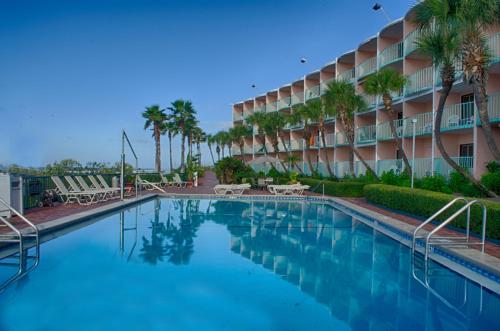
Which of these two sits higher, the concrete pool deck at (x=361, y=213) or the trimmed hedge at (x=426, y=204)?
the trimmed hedge at (x=426, y=204)

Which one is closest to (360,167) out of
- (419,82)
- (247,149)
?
(419,82)

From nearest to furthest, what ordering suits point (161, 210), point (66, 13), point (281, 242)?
point (281, 242) < point (161, 210) < point (66, 13)

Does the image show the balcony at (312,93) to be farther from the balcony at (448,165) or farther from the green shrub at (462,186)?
the green shrub at (462,186)

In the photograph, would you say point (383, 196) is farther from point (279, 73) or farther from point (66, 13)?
point (279, 73)

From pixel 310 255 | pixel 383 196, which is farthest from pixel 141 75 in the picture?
pixel 310 255

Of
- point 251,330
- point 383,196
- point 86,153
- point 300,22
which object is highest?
point 300,22

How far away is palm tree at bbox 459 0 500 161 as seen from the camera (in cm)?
966

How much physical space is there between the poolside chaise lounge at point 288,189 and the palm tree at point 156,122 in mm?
20719

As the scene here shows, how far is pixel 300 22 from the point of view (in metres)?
22.7

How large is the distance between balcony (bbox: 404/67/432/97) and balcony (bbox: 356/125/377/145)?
383 cm

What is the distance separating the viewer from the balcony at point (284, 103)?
3478cm

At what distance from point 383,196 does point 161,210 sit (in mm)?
8904

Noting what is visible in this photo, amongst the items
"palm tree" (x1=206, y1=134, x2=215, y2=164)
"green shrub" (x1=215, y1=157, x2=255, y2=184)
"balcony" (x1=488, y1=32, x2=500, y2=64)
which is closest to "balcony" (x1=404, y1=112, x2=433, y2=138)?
"balcony" (x1=488, y1=32, x2=500, y2=64)

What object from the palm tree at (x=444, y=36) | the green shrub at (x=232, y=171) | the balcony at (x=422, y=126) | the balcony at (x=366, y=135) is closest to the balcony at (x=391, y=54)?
the balcony at (x=422, y=126)
